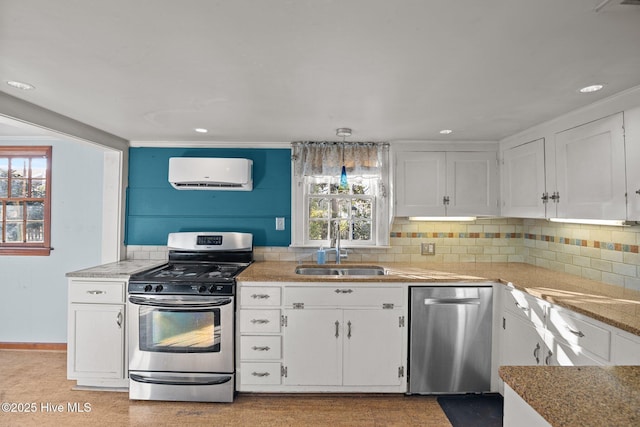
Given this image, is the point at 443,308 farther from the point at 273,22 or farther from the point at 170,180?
the point at 170,180

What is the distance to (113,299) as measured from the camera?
2574 millimetres

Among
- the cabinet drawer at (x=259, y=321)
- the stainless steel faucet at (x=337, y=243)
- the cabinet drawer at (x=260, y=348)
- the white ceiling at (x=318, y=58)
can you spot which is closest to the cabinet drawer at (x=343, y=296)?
the cabinet drawer at (x=259, y=321)

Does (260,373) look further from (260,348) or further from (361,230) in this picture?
(361,230)

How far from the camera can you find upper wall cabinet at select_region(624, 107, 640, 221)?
1.83m

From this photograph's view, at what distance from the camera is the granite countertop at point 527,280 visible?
1.73 metres

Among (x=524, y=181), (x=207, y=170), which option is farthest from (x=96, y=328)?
(x=524, y=181)

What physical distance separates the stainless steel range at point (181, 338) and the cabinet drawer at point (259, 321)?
9 cm

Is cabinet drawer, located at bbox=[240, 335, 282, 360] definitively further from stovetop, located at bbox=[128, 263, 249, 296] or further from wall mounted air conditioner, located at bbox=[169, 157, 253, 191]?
wall mounted air conditioner, located at bbox=[169, 157, 253, 191]

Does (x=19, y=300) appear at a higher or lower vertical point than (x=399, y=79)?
lower

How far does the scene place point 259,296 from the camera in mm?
2557

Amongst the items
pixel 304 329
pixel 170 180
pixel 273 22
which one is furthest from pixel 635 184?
pixel 170 180

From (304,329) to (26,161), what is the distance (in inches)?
135

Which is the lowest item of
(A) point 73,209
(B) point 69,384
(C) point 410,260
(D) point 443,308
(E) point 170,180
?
(B) point 69,384

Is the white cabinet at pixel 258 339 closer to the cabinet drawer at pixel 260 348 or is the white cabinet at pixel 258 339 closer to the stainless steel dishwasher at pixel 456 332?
the cabinet drawer at pixel 260 348
